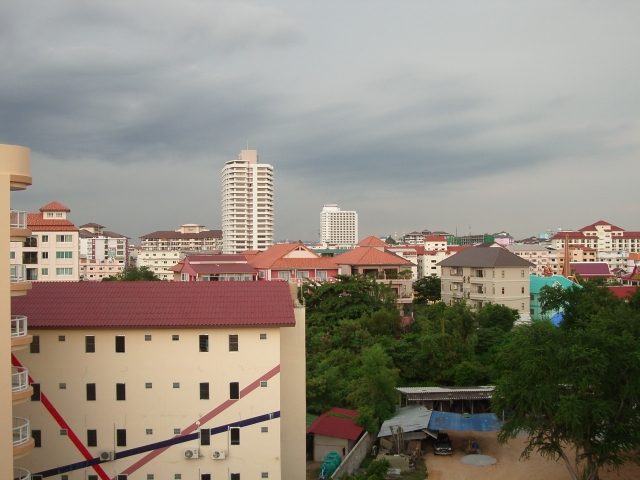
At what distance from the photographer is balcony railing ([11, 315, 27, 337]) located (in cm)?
1066

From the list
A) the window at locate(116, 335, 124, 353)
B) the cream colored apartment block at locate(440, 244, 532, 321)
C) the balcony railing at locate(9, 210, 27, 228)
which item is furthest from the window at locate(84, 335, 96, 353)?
the cream colored apartment block at locate(440, 244, 532, 321)

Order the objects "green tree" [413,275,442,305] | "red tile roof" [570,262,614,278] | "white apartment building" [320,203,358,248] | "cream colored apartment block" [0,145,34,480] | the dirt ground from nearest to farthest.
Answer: "cream colored apartment block" [0,145,34,480], the dirt ground, "green tree" [413,275,442,305], "red tile roof" [570,262,614,278], "white apartment building" [320,203,358,248]

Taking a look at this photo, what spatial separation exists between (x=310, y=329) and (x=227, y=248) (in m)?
56.7

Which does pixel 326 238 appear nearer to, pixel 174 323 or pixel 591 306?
pixel 591 306

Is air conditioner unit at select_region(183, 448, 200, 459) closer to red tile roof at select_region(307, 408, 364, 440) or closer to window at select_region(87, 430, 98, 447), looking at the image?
window at select_region(87, 430, 98, 447)

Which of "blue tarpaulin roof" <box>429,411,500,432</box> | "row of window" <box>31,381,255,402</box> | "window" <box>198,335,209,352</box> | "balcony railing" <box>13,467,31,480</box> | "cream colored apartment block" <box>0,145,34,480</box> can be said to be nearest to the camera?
"cream colored apartment block" <box>0,145,34,480</box>

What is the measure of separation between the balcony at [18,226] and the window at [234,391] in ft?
19.7

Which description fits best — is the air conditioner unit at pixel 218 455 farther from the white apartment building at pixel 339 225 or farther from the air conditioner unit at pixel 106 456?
the white apartment building at pixel 339 225

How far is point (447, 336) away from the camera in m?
27.7

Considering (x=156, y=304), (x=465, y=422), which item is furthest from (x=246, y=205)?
(x=156, y=304)

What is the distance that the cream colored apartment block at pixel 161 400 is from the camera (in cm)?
1396

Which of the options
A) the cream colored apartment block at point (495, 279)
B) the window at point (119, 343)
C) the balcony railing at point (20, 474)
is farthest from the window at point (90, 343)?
the cream colored apartment block at point (495, 279)

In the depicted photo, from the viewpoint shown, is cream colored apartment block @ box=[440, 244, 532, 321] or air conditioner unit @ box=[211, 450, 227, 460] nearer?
air conditioner unit @ box=[211, 450, 227, 460]

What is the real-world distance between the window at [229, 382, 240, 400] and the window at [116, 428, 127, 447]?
8.78 feet
